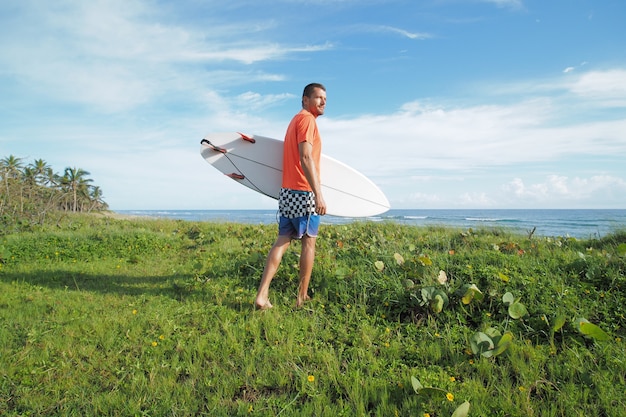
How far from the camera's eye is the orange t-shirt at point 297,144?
11.4 feet

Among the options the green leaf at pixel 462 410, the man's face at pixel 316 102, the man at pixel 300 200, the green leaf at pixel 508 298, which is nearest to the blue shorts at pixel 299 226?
the man at pixel 300 200

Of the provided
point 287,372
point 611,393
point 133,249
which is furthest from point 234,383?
point 133,249

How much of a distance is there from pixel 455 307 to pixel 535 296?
75cm

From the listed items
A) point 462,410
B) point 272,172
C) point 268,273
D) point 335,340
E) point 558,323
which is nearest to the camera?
point 462,410

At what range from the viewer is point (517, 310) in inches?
122

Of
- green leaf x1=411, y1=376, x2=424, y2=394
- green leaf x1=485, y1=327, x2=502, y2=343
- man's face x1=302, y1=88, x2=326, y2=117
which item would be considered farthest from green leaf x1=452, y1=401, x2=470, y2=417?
man's face x1=302, y1=88, x2=326, y2=117

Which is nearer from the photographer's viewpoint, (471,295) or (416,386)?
→ (416,386)

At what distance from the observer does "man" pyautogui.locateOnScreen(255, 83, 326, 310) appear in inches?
140

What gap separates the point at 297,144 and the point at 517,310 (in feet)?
7.68

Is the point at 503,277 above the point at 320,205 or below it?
below

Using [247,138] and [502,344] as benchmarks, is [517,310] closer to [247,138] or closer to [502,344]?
[502,344]

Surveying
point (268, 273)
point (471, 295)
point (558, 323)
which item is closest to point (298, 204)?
point (268, 273)

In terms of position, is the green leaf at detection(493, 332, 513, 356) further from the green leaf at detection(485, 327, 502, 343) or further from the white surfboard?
the white surfboard

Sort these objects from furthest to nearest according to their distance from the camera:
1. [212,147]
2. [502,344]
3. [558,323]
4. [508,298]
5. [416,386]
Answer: [212,147] → [508,298] → [558,323] → [502,344] → [416,386]
